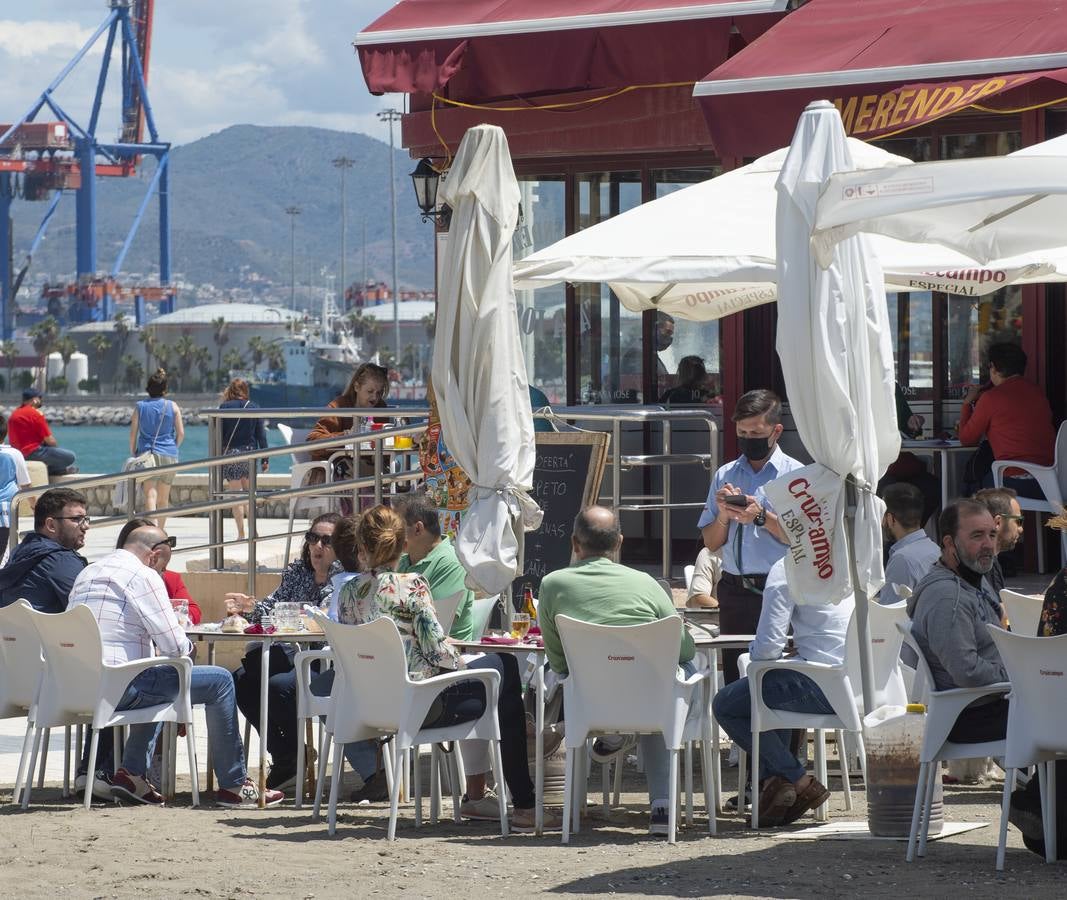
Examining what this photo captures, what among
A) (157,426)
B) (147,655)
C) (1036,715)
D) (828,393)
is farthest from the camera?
(157,426)

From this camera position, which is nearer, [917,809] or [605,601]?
[917,809]

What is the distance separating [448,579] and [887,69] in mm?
4745

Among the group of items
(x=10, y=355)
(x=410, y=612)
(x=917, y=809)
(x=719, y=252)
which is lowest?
(x=917, y=809)

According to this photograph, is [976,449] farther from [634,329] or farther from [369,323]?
[369,323]

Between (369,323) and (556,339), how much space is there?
15629 cm

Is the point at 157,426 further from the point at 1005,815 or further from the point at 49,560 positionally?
the point at 1005,815

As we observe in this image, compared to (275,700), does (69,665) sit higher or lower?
higher

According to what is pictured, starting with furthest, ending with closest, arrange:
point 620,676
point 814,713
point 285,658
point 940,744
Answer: point 285,658
point 814,713
point 620,676
point 940,744

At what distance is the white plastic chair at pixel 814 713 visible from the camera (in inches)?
248

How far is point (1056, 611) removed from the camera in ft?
18.0

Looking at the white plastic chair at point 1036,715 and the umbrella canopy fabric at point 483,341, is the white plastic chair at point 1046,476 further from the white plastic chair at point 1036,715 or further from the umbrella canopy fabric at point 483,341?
the white plastic chair at point 1036,715

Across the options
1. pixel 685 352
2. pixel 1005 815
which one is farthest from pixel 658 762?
pixel 685 352

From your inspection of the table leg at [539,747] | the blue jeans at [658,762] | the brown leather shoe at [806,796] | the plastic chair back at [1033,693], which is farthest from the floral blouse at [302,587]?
the plastic chair back at [1033,693]

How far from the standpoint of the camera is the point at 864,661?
6.22 m
